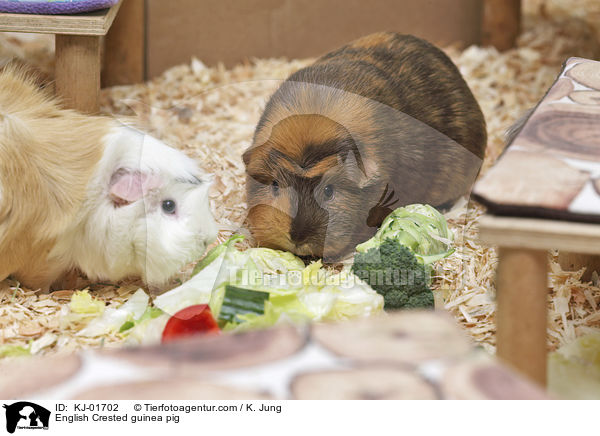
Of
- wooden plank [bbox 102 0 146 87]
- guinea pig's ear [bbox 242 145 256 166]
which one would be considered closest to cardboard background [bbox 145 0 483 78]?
wooden plank [bbox 102 0 146 87]

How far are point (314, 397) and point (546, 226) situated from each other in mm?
649

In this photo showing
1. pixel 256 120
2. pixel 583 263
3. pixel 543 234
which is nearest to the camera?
pixel 543 234

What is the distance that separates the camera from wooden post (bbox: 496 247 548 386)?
5.59ft

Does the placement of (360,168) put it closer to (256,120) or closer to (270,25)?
(256,120)

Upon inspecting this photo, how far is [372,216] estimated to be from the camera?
8.73ft

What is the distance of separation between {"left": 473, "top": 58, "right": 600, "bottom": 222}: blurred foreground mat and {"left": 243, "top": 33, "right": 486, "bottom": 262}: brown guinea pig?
A: 65 centimetres

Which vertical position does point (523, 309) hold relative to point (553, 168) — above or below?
below

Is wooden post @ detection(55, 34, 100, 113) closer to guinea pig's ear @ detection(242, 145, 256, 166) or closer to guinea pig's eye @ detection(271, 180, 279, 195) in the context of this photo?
guinea pig's ear @ detection(242, 145, 256, 166)

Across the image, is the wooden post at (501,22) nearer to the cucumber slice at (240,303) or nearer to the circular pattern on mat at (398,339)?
the cucumber slice at (240,303)

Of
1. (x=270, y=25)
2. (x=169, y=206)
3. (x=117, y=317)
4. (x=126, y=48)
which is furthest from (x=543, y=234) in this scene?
(x=126, y=48)

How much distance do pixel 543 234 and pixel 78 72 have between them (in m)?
1.88

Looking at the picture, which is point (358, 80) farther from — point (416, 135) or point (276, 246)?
point (276, 246)

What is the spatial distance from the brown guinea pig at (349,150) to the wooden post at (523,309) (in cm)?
90
